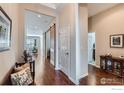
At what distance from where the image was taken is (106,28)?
2377mm

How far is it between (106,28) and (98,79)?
954mm

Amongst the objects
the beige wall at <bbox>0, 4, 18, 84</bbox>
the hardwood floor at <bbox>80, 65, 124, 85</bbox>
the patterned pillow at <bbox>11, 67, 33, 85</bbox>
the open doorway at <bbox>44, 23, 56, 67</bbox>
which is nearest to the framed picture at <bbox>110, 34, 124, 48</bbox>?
the hardwood floor at <bbox>80, 65, 124, 85</bbox>

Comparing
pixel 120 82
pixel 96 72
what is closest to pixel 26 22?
pixel 96 72

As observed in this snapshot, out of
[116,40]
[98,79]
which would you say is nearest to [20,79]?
[98,79]

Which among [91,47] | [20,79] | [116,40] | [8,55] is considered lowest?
[20,79]

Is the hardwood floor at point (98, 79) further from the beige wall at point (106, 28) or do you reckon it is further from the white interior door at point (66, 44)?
the white interior door at point (66, 44)

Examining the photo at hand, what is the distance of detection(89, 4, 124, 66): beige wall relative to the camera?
7.46ft

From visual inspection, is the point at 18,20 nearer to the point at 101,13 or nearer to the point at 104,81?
the point at 101,13

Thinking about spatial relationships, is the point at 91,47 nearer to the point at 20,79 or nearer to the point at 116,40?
the point at 116,40

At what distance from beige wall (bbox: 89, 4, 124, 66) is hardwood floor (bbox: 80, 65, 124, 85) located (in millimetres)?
292

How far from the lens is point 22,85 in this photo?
163 cm

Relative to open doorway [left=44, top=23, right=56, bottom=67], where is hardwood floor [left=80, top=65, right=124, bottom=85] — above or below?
below

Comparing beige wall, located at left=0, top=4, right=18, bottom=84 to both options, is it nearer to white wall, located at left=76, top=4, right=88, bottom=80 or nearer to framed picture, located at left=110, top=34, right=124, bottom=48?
white wall, located at left=76, top=4, right=88, bottom=80

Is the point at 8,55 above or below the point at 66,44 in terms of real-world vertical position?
below
